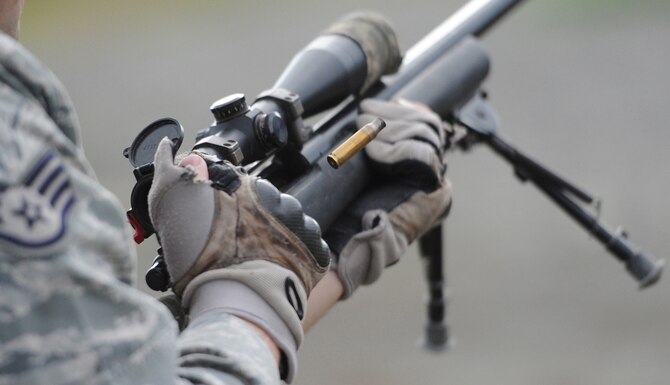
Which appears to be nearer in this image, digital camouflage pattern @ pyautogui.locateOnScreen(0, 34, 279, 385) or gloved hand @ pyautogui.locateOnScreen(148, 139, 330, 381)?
digital camouflage pattern @ pyautogui.locateOnScreen(0, 34, 279, 385)

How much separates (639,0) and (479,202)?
251 cm

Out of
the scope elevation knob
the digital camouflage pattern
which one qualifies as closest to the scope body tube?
the scope elevation knob

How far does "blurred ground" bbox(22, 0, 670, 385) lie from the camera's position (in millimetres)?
3270

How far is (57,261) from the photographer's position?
0.87m

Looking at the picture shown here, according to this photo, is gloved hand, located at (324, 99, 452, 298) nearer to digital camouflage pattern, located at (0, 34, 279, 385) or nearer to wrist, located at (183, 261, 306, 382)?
wrist, located at (183, 261, 306, 382)

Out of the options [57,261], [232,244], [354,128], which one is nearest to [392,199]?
[354,128]

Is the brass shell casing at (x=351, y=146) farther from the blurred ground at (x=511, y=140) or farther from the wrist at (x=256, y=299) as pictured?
the blurred ground at (x=511, y=140)

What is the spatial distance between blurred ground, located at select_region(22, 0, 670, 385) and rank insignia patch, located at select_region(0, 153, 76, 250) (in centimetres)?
234

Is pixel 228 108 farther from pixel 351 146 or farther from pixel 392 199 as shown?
pixel 392 199

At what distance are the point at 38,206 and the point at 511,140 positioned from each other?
12.3ft

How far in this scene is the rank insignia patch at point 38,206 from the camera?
848 millimetres

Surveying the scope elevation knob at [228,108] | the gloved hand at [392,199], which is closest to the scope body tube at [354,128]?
the gloved hand at [392,199]

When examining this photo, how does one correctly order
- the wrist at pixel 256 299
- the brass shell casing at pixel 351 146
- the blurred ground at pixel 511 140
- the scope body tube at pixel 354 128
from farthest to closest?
1. the blurred ground at pixel 511 140
2. the scope body tube at pixel 354 128
3. the brass shell casing at pixel 351 146
4. the wrist at pixel 256 299

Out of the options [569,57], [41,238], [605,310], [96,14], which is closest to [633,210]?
[605,310]
